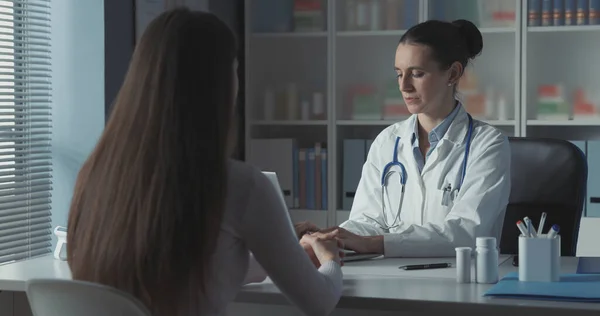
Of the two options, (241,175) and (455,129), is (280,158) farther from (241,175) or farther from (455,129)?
(241,175)

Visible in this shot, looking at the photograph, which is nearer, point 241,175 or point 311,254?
point 241,175

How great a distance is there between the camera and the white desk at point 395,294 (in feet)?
5.90

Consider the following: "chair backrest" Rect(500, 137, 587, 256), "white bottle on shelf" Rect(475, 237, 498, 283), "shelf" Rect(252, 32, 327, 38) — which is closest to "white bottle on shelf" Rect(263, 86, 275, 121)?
"shelf" Rect(252, 32, 327, 38)

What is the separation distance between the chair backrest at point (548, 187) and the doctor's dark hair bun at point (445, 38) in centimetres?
33

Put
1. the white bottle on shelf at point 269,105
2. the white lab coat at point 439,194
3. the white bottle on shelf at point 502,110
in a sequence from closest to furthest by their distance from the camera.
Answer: the white lab coat at point 439,194
the white bottle on shelf at point 502,110
the white bottle on shelf at point 269,105

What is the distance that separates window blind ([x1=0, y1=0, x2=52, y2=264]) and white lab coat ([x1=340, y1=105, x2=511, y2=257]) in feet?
4.26

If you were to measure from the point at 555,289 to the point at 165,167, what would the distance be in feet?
2.92

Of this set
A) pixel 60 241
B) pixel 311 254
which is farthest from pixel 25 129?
pixel 311 254

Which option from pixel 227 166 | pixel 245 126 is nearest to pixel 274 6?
pixel 245 126

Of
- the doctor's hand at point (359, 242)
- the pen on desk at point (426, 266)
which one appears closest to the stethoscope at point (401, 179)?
the doctor's hand at point (359, 242)

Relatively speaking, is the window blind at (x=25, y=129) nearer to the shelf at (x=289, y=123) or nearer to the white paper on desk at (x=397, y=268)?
the shelf at (x=289, y=123)

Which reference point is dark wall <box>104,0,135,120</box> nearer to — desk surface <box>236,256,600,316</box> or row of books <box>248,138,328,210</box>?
row of books <box>248,138,328,210</box>

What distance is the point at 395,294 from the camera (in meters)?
1.89

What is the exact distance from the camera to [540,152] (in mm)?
2846
